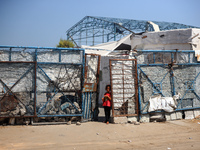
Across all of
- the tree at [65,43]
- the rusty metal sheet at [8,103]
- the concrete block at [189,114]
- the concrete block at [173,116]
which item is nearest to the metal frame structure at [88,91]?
the rusty metal sheet at [8,103]

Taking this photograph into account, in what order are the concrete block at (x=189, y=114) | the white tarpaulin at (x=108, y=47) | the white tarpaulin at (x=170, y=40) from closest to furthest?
the concrete block at (x=189, y=114) → the white tarpaulin at (x=170, y=40) → the white tarpaulin at (x=108, y=47)

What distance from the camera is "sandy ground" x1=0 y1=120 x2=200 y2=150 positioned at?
Answer: 5.80 m

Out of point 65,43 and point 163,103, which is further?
point 65,43

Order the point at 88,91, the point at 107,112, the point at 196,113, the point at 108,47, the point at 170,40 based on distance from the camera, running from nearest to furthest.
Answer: the point at 88,91
the point at 107,112
the point at 196,113
the point at 170,40
the point at 108,47

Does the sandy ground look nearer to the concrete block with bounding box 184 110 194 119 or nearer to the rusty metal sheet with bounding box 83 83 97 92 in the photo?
the concrete block with bounding box 184 110 194 119

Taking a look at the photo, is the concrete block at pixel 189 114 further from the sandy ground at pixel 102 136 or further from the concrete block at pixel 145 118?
the concrete block at pixel 145 118

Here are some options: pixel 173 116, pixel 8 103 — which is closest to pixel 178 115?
pixel 173 116

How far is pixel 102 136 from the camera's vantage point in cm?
679

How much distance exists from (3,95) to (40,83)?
127cm

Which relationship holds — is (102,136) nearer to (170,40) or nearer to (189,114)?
(189,114)

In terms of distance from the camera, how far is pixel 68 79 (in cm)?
821

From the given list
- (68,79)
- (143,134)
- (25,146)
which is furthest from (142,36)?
(25,146)

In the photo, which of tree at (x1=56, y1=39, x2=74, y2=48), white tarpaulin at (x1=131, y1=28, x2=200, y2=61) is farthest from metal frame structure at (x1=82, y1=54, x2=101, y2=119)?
tree at (x1=56, y1=39, x2=74, y2=48)

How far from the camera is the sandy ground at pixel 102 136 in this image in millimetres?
5797
